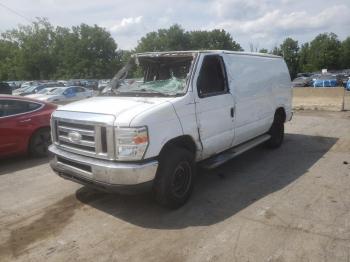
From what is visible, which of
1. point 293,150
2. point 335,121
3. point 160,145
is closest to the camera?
point 160,145

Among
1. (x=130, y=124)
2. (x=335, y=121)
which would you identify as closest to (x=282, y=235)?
(x=130, y=124)

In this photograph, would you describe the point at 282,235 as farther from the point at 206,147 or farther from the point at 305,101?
the point at 305,101

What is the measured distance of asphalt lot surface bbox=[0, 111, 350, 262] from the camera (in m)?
3.87

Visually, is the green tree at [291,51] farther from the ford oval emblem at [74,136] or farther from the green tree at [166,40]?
the ford oval emblem at [74,136]

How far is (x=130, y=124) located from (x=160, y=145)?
20.1 inches

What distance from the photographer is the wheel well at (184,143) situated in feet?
15.9

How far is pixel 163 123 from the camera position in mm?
4590

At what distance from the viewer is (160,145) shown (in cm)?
454

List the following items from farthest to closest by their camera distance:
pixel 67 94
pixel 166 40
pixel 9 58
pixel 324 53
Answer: pixel 166 40 < pixel 9 58 < pixel 324 53 < pixel 67 94

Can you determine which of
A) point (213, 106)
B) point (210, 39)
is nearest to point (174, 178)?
point (213, 106)

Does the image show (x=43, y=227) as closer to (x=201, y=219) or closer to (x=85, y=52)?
(x=201, y=219)

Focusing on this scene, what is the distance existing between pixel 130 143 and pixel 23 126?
4.33m

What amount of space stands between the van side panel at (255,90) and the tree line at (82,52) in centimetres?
6856

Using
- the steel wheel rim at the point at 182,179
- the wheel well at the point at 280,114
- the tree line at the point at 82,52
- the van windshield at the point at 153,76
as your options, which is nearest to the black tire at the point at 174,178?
the steel wheel rim at the point at 182,179
